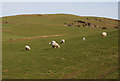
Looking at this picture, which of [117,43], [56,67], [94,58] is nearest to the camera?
[56,67]

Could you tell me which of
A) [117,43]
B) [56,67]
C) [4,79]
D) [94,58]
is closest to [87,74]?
[56,67]

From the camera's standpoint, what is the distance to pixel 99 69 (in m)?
18.9

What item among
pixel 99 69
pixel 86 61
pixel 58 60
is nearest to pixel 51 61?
pixel 58 60

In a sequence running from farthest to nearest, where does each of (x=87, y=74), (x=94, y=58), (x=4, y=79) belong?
(x=94, y=58)
(x=4, y=79)
(x=87, y=74)

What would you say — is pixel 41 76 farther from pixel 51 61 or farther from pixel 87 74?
pixel 51 61

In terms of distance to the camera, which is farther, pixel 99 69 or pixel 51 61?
pixel 51 61

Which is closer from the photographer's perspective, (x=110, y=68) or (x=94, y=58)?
(x=110, y=68)

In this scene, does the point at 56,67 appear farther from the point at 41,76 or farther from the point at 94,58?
the point at 94,58

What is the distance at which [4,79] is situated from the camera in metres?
18.9

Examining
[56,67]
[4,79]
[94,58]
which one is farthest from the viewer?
[94,58]

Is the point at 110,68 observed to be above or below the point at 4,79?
above

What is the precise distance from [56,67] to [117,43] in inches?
523

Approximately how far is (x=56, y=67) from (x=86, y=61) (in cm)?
385

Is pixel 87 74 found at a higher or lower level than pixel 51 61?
higher
